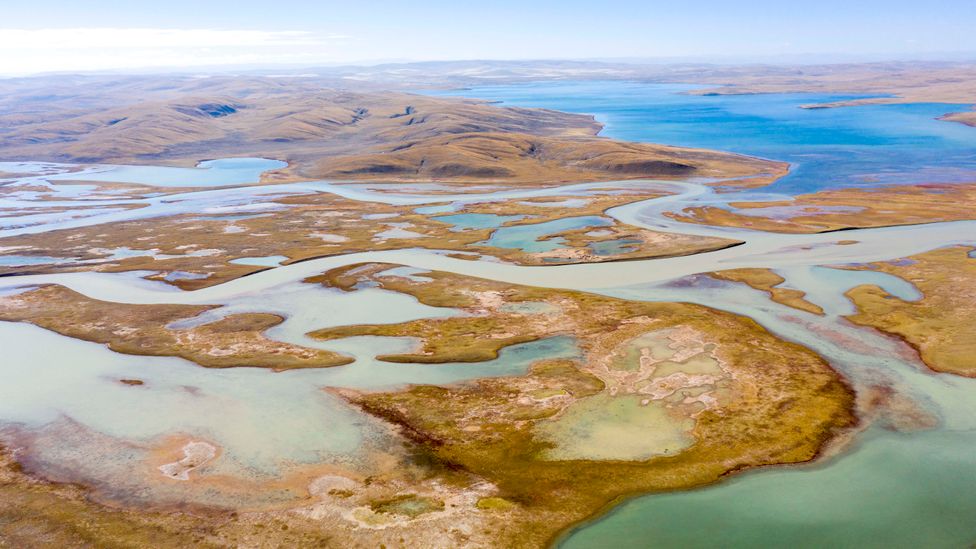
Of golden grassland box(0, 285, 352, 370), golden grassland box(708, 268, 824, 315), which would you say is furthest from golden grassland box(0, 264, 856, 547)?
golden grassland box(708, 268, 824, 315)

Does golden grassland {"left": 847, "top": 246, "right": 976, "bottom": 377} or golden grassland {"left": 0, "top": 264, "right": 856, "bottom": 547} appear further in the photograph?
golden grassland {"left": 847, "top": 246, "right": 976, "bottom": 377}

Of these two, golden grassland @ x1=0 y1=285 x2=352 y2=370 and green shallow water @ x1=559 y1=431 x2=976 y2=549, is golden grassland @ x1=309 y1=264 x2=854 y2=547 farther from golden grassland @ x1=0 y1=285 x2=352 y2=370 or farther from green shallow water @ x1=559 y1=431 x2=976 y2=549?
golden grassland @ x1=0 y1=285 x2=352 y2=370

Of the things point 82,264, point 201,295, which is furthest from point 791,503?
point 82,264

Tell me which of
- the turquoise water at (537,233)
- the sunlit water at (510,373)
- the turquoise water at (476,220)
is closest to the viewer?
the sunlit water at (510,373)

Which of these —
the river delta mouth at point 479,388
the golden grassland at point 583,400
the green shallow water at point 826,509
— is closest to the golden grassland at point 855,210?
the river delta mouth at point 479,388

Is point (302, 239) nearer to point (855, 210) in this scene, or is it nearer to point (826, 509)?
point (826, 509)

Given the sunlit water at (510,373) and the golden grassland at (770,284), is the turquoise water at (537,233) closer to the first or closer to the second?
the sunlit water at (510,373)

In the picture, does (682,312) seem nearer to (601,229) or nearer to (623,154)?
(601,229)
